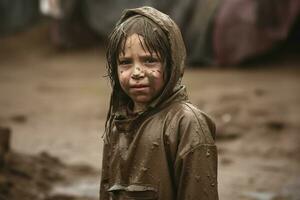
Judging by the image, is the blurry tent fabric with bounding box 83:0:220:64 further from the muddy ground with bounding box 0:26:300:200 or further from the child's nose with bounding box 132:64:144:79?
the child's nose with bounding box 132:64:144:79

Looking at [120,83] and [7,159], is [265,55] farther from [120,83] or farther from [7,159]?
[120,83]

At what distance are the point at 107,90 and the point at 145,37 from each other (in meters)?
6.53

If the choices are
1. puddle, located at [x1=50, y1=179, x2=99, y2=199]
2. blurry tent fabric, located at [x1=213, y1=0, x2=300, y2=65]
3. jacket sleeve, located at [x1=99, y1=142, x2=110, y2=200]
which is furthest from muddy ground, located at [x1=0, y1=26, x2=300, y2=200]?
jacket sleeve, located at [x1=99, y1=142, x2=110, y2=200]

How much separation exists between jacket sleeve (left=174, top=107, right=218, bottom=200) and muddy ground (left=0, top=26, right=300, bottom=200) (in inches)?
91.8

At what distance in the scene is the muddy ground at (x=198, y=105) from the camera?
5141 millimetres

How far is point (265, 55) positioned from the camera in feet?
32.4

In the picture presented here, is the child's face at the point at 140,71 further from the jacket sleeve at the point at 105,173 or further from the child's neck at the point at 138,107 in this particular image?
the jacket sleeve at the point at 105,173

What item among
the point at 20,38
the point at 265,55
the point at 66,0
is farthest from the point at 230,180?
the point at 20,38

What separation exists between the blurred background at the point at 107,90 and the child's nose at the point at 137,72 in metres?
2.17

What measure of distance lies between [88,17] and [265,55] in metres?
3.64

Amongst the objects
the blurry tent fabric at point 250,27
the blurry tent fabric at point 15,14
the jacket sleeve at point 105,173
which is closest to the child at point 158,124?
the jacket sleeve at point 105,173

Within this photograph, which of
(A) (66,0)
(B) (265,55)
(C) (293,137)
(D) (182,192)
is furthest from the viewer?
(A) (66,0)

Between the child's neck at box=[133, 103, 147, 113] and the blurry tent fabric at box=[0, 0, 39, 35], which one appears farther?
the blurry tent fabric at box=[0, 0, 39, 35]

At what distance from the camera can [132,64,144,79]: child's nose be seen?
2.45 m
